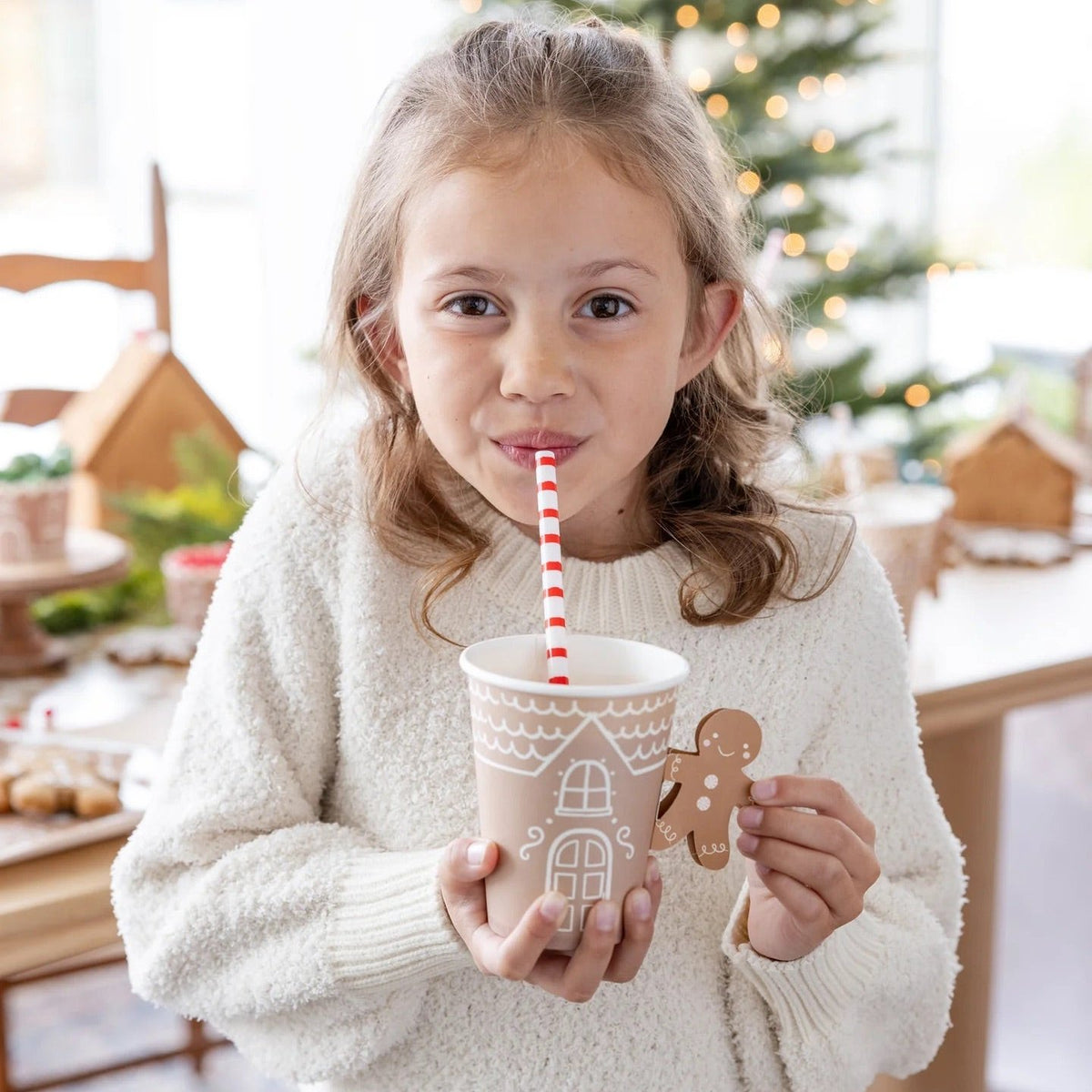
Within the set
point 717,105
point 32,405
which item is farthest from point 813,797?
point 717,105

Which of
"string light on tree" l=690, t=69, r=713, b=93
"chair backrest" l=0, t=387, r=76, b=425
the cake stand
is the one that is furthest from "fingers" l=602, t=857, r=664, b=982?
"string light on tree" l=690, t=69, r=713, b=93

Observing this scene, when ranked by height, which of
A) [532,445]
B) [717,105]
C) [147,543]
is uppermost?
[717,105]

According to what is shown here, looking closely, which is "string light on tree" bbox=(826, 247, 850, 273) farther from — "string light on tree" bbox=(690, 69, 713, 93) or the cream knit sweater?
the cream knit sweater

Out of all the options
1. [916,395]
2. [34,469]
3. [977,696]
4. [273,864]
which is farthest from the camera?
[916,395]

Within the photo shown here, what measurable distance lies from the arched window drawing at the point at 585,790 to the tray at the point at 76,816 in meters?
0.57

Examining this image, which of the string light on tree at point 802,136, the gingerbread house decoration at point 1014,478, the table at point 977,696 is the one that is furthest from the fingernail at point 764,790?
the string light on tree at point 802,136

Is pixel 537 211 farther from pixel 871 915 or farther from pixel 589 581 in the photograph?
pixel 871 915

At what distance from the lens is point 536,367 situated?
33.3 inches

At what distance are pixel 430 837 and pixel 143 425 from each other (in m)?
1.29

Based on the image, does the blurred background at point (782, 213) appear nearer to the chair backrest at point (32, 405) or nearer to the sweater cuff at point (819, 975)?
the chair backrest at point (32, 405)

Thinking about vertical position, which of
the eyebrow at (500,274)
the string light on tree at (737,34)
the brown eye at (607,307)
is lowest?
the brown eye at (607,307)

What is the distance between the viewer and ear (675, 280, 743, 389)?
3.35ft

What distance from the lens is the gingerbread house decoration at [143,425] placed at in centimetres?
207

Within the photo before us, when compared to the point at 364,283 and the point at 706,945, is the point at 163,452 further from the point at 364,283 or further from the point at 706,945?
the point at 706,945
